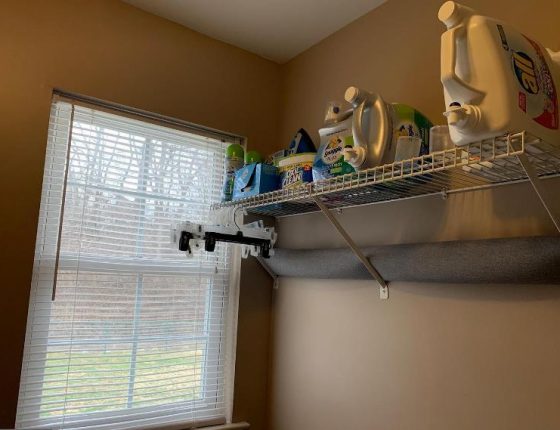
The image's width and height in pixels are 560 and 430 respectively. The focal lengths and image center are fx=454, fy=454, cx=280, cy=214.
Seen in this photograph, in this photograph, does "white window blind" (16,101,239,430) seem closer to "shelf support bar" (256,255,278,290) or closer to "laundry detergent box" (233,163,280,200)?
"shelf support bar" (256,255,278,290)

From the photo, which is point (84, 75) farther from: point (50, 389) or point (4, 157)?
point (50, 389)

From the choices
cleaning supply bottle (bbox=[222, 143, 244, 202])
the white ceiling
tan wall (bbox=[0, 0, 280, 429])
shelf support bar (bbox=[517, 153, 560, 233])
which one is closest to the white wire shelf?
shelf support bar (bbox=[517, 153, 560, 233])

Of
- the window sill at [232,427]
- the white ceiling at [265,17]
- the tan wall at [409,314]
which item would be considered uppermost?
the white ceiling at [265,17]

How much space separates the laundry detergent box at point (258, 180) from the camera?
1.71 m

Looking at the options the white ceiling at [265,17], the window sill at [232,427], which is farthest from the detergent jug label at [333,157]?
the window sill at [232,427]

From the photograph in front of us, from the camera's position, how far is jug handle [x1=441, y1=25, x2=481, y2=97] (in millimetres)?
893

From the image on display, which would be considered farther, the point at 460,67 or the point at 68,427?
the point at 68,427

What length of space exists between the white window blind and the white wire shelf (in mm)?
400

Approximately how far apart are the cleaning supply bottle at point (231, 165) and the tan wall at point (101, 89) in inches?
6.7

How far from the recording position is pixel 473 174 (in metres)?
1.22

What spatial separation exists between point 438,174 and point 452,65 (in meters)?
0.39

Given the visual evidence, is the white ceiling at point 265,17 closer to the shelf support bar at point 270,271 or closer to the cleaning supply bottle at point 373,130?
the cleaning supply bottle at point 373,130

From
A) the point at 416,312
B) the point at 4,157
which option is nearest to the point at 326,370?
the point at 416,312

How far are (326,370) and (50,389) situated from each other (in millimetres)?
1030
